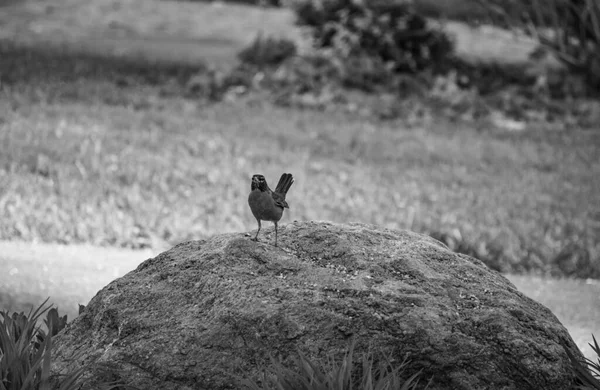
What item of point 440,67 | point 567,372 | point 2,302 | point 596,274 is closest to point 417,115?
point 440,67

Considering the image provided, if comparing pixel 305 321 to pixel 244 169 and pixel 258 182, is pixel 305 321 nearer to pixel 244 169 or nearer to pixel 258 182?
pixel 258 182

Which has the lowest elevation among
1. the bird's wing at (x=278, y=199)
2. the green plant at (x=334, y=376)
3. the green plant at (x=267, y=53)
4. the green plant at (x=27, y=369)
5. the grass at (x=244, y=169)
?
the grass at (x=244, y=169)

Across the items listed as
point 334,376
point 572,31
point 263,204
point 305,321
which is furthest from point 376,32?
point 334,376

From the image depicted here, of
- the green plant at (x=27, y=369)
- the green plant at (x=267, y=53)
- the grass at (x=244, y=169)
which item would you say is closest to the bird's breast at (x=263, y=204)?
the green plant at (x=27, y=369)

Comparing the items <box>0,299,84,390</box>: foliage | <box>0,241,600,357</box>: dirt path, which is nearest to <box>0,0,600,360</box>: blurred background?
<box>0,241,600,357</box>: dirt path

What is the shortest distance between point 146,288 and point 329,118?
22.3 ft

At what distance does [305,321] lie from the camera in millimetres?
2807

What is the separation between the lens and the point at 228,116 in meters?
9.13

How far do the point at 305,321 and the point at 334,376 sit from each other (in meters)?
0.31

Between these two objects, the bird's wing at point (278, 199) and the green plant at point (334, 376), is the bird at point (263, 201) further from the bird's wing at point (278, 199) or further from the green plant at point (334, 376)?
the green plant at point (334, 376)

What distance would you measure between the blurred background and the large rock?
56.1 inches

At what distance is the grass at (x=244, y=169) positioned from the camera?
5.89m

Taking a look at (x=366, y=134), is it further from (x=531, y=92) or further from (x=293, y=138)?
(x=531, y=92)

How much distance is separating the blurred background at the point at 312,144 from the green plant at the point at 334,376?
198cm
